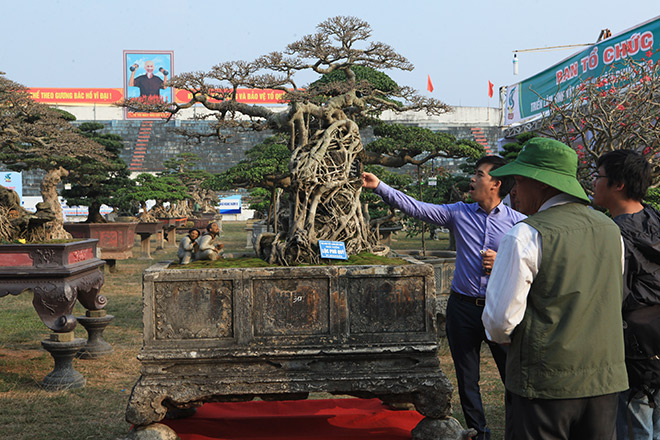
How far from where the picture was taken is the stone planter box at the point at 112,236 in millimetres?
10685

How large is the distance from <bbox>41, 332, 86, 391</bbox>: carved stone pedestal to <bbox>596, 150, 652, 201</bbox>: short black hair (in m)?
3.76

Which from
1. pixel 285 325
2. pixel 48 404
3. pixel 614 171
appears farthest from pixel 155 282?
pixel 614 171

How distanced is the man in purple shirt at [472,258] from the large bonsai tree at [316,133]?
306 millimetres

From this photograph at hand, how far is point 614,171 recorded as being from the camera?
2.32m

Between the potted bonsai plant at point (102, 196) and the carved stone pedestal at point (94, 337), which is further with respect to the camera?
the potted bonsai plant at point (102, 196)

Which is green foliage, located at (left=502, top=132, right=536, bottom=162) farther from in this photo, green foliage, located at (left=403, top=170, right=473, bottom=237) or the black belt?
the black belt

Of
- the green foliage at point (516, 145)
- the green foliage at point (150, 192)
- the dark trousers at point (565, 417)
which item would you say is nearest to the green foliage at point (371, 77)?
the green foliage at point (516, 145)

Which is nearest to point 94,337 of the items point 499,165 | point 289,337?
point 289,337

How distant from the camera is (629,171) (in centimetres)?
229

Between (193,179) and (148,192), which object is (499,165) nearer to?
(148,192)

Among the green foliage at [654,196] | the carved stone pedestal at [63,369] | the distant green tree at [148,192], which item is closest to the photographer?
the carved stone pedestal at [63,369]

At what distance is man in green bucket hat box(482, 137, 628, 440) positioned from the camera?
1699 millimetres

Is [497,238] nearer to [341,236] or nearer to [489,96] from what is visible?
[341,236]

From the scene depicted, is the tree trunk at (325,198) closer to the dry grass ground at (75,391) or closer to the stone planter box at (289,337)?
the stone planter box at (289,337)
